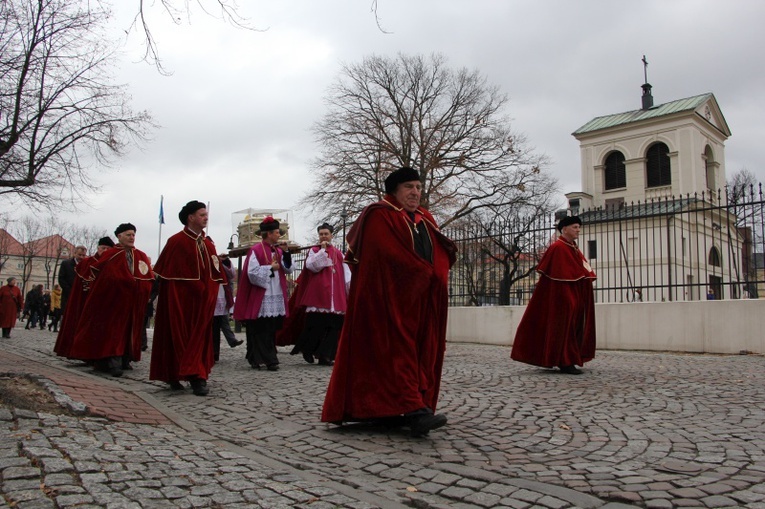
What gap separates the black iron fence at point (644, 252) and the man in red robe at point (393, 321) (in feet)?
24.3

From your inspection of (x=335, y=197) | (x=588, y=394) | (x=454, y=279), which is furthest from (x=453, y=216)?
(x=588, y=394)

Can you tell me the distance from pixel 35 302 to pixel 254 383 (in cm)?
1942

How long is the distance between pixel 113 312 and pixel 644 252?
33.0ft

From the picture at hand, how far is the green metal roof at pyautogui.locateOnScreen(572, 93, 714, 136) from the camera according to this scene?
44.2 m

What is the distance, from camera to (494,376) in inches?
327

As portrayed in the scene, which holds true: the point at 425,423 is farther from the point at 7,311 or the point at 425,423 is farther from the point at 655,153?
the point at 655,153

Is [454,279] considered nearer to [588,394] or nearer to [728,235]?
[728,235]

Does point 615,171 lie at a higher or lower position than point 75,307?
higher

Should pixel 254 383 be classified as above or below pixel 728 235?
below

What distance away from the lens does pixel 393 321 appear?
4.94m

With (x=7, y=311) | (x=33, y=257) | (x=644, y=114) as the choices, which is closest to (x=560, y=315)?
(x=7, y=311)

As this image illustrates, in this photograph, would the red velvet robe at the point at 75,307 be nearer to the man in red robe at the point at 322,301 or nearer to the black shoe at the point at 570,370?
the man in red robe at the point at 322,301

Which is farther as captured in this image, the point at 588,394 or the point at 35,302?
the point at 35,302

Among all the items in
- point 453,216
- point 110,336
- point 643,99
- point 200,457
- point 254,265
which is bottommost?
point 200,457
